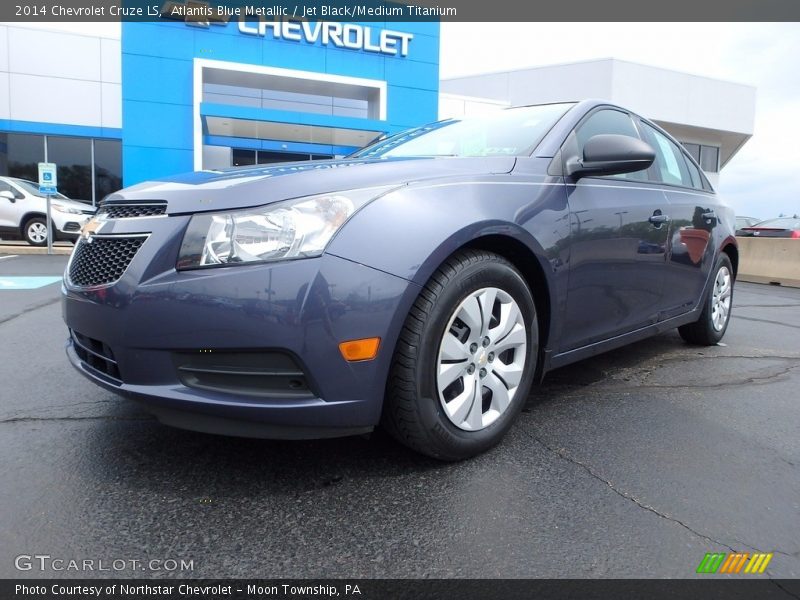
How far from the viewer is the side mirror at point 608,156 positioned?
103 inches

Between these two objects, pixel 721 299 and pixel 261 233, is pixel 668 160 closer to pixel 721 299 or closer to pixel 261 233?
pixel 721 299

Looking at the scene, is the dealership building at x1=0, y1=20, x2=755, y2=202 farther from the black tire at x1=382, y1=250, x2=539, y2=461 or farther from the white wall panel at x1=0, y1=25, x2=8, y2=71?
the black tire at x1=382, y1=250, x2=539, y2=461

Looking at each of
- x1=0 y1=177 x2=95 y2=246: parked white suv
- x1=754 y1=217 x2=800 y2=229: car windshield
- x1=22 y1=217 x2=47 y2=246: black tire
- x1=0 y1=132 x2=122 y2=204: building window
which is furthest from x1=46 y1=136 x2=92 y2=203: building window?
x1=754 y1=217 x2=800 y2=229: car windshield

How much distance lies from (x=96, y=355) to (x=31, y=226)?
12647 mm

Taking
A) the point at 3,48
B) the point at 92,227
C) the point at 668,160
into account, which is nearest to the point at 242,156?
the point at 3,48

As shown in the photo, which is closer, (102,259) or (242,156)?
(102,259)

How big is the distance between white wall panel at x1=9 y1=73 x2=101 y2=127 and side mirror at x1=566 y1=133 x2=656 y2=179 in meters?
20.2

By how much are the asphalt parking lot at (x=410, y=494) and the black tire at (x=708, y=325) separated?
51.4 inches

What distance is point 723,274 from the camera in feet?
14.8

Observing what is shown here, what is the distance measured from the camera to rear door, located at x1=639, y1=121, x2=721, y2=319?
11.6 feet

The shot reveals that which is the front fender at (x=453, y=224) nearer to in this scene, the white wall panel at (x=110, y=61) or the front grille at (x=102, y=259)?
the front grille at (x=102, y=259)

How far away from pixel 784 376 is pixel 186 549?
3784 mm

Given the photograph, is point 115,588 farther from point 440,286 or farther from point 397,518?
point 440,286

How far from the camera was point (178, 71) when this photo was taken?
17156 mm
